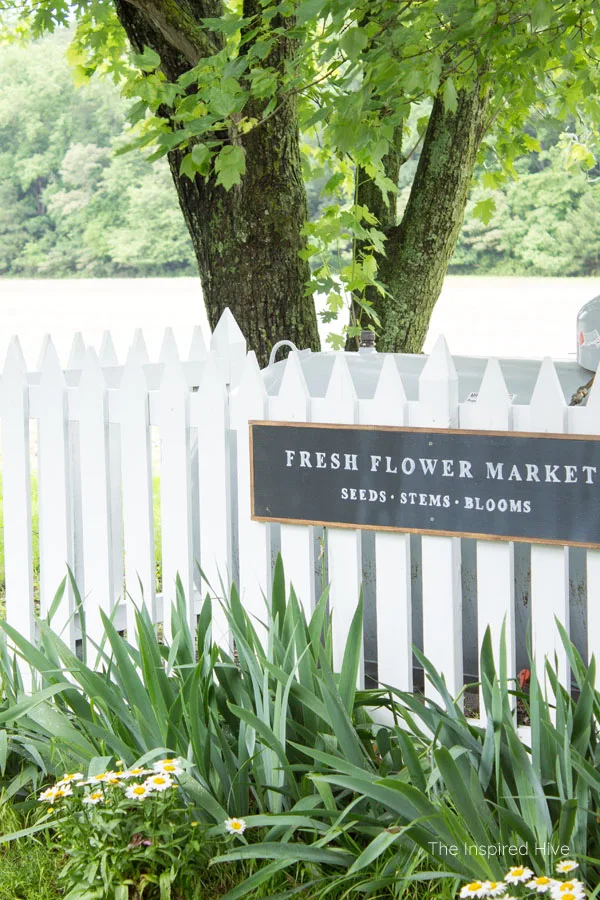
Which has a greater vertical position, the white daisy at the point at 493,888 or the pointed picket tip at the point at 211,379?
the pointed picket tip at the point at 211,379

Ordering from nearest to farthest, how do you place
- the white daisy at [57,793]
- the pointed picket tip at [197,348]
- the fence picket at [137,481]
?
the white daisy at [57,793] < the fence picket at [137,481] < the pointed picket tip at [197,348]

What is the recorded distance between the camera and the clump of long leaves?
7.77 feet

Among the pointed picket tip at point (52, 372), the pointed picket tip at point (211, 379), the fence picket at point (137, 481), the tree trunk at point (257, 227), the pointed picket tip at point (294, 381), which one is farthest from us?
the tree trunk at point (257, 227)

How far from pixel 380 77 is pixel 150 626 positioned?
218cm

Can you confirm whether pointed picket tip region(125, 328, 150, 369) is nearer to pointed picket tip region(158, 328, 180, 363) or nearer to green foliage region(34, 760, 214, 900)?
pointed picket tip region(158, 328, 180, 363)

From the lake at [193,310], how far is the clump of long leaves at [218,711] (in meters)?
20.0

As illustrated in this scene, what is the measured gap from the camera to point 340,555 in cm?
295

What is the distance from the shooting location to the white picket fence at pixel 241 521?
8.97 feet

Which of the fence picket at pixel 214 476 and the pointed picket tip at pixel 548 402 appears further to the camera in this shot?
the fence picket at pixel 214 476

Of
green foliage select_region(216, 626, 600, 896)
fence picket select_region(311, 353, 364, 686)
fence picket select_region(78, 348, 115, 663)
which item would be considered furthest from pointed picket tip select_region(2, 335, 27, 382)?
green foliage select_region(216, 626, 600, 896)

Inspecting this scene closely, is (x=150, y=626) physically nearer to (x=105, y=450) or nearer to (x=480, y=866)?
(x=105, y=450)

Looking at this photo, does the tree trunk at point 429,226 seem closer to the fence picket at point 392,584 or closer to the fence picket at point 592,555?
the fence picket at point 392,584

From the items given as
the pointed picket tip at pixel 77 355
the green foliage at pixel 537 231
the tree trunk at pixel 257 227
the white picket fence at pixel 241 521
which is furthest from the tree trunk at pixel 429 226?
the green foliage at pixel 537 231

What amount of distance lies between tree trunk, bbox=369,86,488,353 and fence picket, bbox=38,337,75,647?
2.41 metres
